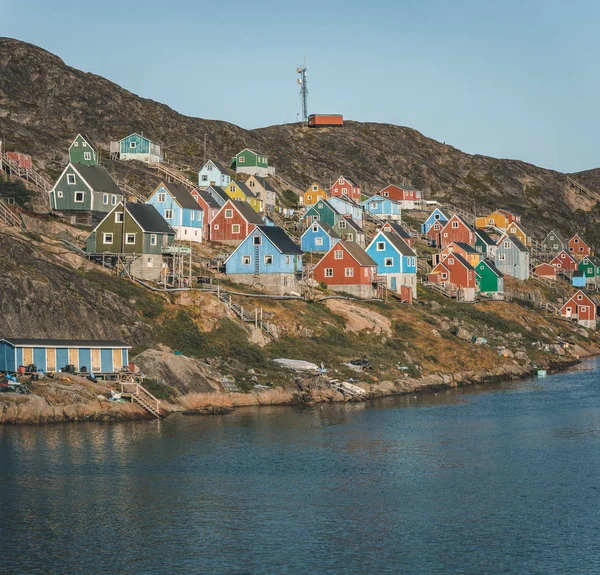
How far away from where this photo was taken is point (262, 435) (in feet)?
223

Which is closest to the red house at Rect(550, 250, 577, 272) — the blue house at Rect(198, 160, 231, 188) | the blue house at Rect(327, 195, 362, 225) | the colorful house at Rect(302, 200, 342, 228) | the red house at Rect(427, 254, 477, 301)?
the blue house at Rect(327, 195, 362, 225)

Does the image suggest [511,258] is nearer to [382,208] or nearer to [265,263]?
[382,208]

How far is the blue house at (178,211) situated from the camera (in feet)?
403

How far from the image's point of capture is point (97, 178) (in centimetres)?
12106

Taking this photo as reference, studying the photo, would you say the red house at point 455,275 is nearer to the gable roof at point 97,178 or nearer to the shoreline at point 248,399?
the shoreline at point 248,399

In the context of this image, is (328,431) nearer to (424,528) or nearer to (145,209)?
(424,528)

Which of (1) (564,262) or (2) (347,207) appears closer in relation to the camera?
(2) (347,207)

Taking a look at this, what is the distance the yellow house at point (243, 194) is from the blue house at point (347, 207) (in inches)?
522

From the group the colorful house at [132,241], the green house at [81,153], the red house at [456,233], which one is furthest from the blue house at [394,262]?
the green house at [81,153]

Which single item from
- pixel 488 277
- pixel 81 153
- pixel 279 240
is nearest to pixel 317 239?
pixel 488 277

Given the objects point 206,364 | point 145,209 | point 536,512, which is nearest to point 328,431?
point 206,364

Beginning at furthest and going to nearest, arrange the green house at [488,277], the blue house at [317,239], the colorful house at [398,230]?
the colorful house at [398,230] → the green house at [488,277] → the blue house at [317,239]

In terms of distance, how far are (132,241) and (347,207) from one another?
2736 inches

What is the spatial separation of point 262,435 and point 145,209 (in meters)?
41.2
